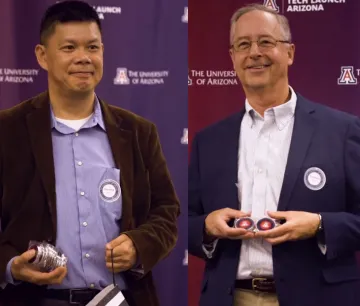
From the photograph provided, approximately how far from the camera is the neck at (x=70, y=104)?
2.59 m

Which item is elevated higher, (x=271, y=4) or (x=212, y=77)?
(x=271, y=4)

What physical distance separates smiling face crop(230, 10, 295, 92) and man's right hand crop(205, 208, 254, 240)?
0.59m

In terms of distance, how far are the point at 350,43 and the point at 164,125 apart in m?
1.06

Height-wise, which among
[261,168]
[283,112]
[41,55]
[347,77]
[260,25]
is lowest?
[261,168]

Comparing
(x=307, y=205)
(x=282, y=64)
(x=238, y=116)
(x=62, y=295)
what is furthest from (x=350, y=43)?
(x=62, y=295)

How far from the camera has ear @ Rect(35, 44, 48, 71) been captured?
2598 millimetres

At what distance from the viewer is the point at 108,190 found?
2586mm

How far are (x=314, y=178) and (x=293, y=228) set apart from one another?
0.83 feet

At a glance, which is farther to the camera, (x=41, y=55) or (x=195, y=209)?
(x=195, y=209)

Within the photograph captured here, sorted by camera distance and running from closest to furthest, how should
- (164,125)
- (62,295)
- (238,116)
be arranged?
(62,295)
(164,125)
(238,116)

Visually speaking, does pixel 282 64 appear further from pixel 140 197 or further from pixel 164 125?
pixel 140 197

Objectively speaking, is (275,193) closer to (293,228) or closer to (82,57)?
(293,228)

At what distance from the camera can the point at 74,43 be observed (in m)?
2.55

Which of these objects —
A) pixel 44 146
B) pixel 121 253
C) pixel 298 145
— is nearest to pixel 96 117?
pixel 44 146
